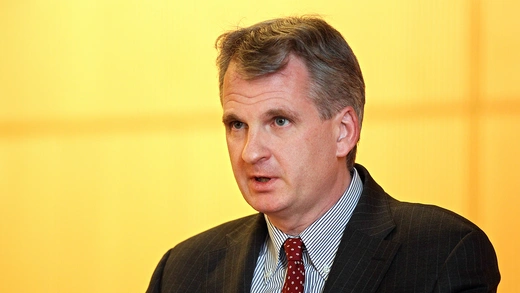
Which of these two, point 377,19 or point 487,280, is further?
point 377,19

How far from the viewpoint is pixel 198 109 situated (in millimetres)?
3285

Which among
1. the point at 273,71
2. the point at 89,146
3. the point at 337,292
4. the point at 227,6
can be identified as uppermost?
the point at 227,6

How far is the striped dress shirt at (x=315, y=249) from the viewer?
208cm

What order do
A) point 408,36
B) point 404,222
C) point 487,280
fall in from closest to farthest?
point 487,280
point 404,222
point 408,36

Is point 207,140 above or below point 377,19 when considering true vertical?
below

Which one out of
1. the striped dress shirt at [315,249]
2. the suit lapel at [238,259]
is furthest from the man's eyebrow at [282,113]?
the suit lapel at [238,259]

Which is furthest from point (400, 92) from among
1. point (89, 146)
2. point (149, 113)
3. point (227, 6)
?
point (89, 146)

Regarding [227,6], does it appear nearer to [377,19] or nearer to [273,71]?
[377,19]

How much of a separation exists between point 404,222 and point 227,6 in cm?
142

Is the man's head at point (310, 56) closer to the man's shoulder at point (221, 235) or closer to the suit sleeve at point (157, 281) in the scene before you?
the man's shoulder at point (221, 235)

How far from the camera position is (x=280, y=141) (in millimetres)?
2016

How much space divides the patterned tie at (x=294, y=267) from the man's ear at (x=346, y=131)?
22cm

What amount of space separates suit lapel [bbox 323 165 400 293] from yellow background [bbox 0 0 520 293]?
31.9 inches

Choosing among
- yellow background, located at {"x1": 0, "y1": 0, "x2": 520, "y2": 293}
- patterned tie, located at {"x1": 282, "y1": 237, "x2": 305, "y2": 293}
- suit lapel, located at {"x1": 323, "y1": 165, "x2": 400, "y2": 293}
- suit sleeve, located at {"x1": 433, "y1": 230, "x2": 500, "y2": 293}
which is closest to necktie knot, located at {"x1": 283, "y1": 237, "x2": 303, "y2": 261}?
patterned tie, located at {"x1": 282, "y1": 237, "x2": 305, "y2": 293}
